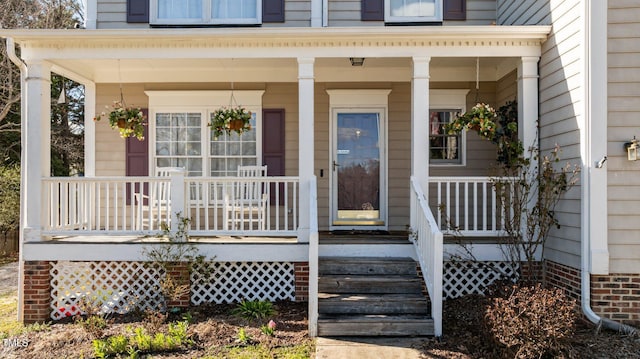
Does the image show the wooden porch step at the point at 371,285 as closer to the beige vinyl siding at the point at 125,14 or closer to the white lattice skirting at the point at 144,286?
the white lattice skirting at the point at 144,286

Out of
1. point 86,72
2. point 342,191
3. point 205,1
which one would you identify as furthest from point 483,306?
point 86,72

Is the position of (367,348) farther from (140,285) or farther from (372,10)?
(372,10)

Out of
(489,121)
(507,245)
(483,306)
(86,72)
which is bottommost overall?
(483,306)

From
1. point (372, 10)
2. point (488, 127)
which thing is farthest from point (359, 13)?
point (488, 127)

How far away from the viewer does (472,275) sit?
5.99 meters

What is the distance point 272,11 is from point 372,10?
5.27ft

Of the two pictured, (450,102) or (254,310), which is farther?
(450,102)

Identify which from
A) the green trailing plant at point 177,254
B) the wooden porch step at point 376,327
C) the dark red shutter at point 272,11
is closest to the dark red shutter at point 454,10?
the dark red shutter at point 272,11

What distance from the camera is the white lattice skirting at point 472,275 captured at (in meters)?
5.89

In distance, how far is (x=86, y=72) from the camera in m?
7.29

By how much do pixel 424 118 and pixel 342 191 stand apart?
2.31 m

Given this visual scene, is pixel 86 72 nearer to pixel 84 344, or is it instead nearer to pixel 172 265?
pixel 172 265

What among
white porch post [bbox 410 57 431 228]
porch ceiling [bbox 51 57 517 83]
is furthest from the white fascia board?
porch ceiling [bbox 51 57 517 83]

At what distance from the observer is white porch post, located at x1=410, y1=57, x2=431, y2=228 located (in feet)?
19.2
